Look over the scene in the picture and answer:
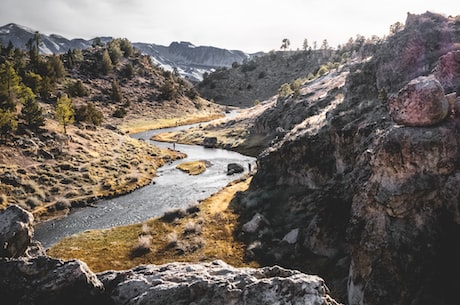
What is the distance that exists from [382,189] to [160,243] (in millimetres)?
25644

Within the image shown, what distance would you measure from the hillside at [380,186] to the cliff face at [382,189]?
73mm

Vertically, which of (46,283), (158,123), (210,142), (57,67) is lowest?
(210,142)

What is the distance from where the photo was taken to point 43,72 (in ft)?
413

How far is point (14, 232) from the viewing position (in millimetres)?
12930

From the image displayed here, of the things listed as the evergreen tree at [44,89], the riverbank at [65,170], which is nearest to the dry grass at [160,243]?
the riverbank at [65,170]

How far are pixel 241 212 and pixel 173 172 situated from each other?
31.1 meters

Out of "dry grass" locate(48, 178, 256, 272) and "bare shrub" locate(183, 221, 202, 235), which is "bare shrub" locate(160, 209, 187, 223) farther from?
"bare shrub" locate(183, 221, 202, 235)

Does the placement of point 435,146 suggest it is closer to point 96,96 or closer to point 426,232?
point 426,232

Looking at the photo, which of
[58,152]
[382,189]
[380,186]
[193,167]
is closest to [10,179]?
[58,152]

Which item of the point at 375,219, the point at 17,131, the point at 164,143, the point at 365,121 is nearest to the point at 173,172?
the point at 17,131

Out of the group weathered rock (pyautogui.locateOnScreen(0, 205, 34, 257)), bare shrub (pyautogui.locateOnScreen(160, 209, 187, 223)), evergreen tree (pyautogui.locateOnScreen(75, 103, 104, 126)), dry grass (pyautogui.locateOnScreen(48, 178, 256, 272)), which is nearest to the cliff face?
dry grass (pyautogui.locateOnScreen(48, 178, 256, 272))

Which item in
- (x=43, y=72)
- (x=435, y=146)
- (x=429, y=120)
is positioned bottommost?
(x=435, y=146)

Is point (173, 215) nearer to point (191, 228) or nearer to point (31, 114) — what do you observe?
point (191, 228)

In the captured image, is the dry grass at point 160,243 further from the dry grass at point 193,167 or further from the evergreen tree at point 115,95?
the evergreen tree at point 115,95
